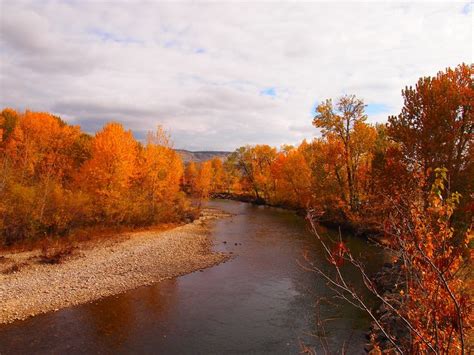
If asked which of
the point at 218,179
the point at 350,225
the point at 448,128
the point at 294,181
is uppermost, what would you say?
the point at 448,128

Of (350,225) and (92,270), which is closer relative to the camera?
(92,270)

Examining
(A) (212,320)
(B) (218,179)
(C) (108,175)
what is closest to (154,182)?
(C) (108,175)

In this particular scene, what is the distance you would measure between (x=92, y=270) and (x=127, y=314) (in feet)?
24.1

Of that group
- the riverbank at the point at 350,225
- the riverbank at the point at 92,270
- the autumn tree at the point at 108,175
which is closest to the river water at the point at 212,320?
the riverbank at the point at 92,270

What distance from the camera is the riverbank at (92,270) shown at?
18875 millimetres

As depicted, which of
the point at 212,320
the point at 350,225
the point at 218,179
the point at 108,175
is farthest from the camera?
the point at 218,179

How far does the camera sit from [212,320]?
17.3 meters

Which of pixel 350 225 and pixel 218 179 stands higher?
pixel 218 179

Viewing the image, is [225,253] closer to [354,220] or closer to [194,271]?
[194,271]

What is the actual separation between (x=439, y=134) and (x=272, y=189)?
183 feet

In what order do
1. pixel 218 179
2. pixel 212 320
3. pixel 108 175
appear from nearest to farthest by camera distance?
pixel 212 320
pixel 108 175
pixel 218 179

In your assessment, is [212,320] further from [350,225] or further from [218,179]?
[218,179]

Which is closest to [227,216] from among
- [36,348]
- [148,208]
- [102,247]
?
[148,208]

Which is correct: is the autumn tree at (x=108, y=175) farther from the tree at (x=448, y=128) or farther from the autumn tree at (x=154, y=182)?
the tree at (x=448, y=128)
